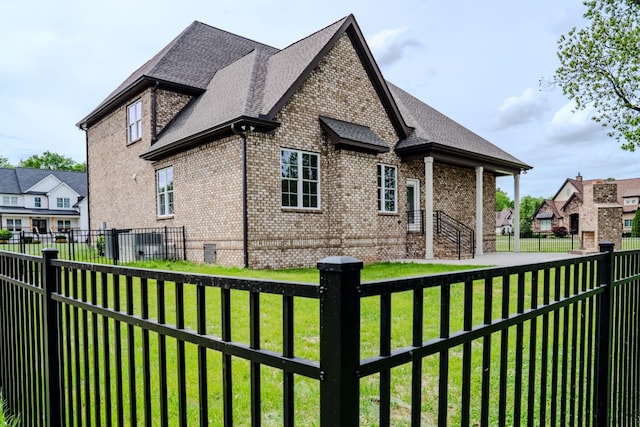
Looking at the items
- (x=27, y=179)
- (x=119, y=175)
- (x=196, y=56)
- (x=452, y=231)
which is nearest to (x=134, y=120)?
(x=119, y=175)

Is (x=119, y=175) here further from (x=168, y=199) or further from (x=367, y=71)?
(x=367, y=71)

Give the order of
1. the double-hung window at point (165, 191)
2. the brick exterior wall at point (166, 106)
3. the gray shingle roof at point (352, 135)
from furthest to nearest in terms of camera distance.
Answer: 1. the brick exterior wall at point (166, 106)
2. the double-hung window at point (165, 191)
3. the gray shingle roof at point (352, 135)

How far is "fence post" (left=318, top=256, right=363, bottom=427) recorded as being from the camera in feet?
3.19

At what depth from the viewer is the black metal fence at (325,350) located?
1.14 m

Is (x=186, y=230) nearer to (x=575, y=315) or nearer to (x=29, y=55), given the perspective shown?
(x=29, y=55)

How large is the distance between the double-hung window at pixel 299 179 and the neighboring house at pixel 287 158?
1.5 inches

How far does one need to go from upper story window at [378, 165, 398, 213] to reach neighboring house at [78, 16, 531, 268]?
0.13 feet

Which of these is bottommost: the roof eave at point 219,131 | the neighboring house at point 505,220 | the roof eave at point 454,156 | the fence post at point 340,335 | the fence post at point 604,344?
the neighboring house at point 505,220

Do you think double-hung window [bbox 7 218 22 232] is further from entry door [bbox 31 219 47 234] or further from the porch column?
the porch column

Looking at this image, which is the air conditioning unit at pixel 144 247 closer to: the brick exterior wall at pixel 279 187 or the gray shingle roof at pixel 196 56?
the brick exterior wall at pixel 279 187

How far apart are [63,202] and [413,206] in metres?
43.3

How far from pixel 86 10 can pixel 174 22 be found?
13477 mm

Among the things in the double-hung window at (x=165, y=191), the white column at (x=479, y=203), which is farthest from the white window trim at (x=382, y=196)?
the double-hung window at (x=165, y=191)

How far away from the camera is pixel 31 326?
2816 millimetres
